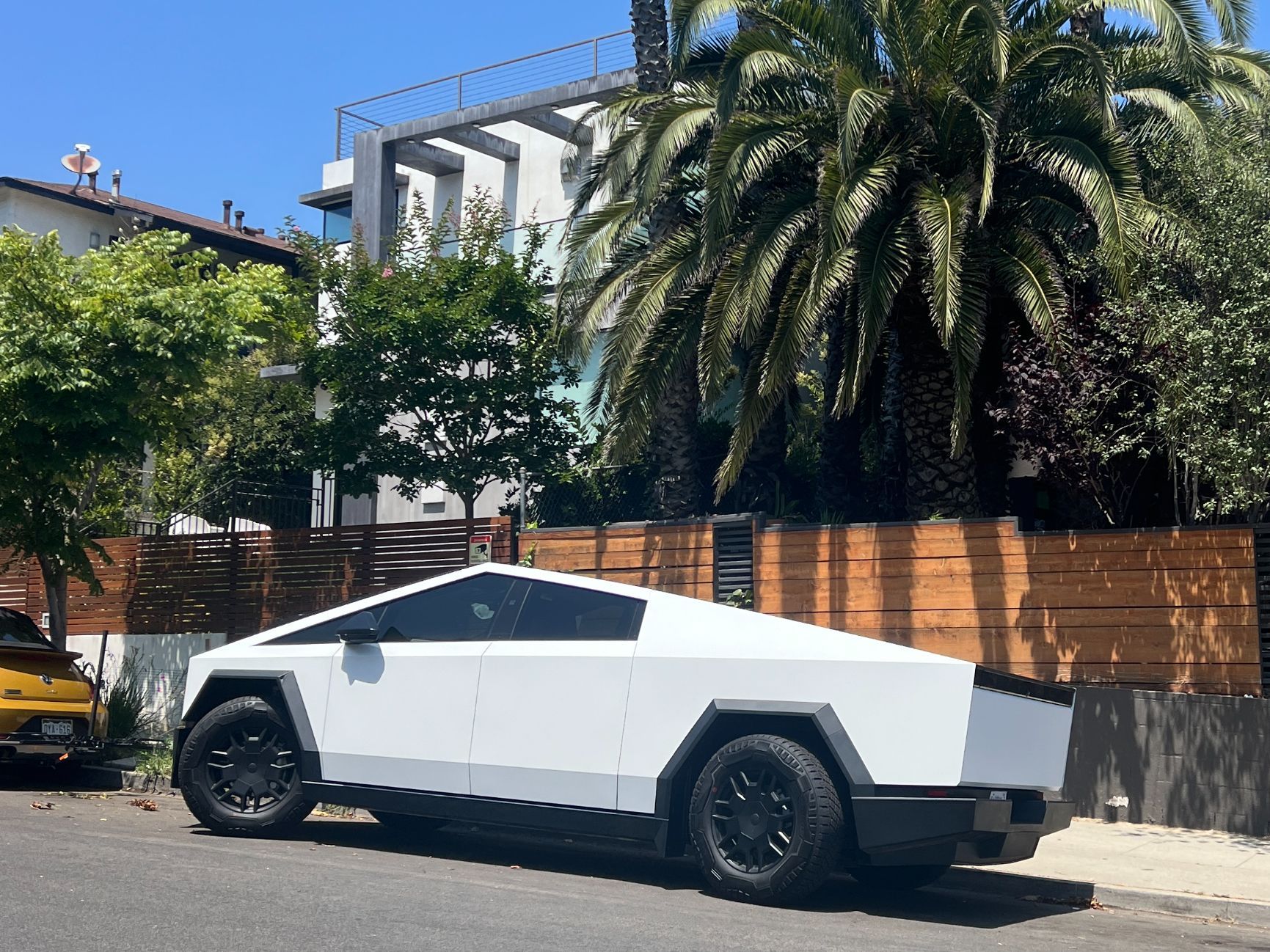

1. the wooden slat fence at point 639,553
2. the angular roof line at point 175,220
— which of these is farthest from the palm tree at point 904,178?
the angular roof line at point 175,220

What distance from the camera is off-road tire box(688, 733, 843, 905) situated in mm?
6391

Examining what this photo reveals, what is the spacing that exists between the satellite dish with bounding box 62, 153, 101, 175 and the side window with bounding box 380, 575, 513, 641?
38828 millimetres

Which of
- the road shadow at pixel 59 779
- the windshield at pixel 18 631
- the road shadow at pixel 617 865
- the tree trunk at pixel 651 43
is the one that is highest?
the tree trunk at pixel 651 43

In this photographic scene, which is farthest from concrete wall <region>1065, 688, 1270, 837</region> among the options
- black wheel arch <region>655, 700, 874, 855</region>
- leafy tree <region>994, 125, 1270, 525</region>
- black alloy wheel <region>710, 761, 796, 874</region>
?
black alloy wheel <region>710, 761, 796, 874</region>

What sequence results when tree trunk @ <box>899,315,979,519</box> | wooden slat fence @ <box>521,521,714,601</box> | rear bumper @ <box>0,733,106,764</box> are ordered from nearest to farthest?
1. rear bumper @ <box>0,733,106,764</box>
2. tree trunk @ <box>899,315,979,519</box>
3. wooden slat fence @ <box>521,521,714,601</box>

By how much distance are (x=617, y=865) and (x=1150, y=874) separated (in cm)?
320

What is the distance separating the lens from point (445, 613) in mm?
7891

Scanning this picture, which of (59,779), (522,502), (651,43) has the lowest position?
(59,779)

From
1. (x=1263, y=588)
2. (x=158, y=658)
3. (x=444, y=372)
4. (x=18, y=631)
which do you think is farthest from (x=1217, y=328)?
(x=158, y=658)

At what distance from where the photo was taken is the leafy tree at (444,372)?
52.6 ft

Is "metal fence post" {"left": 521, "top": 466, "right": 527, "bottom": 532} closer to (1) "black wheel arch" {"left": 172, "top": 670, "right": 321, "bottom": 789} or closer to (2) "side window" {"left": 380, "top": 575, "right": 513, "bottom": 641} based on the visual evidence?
(1) "black wheel arch" {"left": 172, "top": 670, "right": 321, "bottom": 789}

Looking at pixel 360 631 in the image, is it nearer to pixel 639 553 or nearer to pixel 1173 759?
pixel 639 553

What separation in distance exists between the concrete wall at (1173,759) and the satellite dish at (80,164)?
129ft

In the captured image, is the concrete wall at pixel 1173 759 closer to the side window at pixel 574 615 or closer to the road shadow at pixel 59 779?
the side window at pixel 574 615
